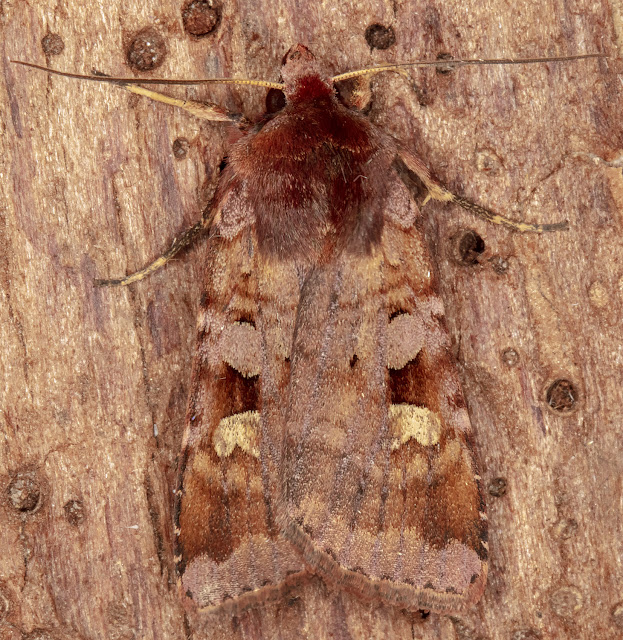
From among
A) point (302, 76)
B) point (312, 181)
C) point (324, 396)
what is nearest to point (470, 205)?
point (312, 181)

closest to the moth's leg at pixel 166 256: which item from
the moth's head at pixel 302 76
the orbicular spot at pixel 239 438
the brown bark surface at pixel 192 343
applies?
the brown bark surface at pixel 192 343

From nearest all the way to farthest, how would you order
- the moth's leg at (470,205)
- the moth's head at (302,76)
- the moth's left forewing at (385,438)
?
the moth's left forewing at (385,438) < the moth's head at (302,76) < the moth's leg at (470,205)

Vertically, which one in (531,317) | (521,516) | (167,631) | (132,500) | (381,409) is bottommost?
(167,631)

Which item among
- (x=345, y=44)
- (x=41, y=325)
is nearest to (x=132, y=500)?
(x=41, y=325)

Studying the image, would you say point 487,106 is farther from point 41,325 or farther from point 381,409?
point 41,325

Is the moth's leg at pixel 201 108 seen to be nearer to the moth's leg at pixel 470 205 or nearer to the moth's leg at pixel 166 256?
the moth's leg at pixel 166 256

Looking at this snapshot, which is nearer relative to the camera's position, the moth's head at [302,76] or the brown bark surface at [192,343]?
the moth's head at [302,76]
